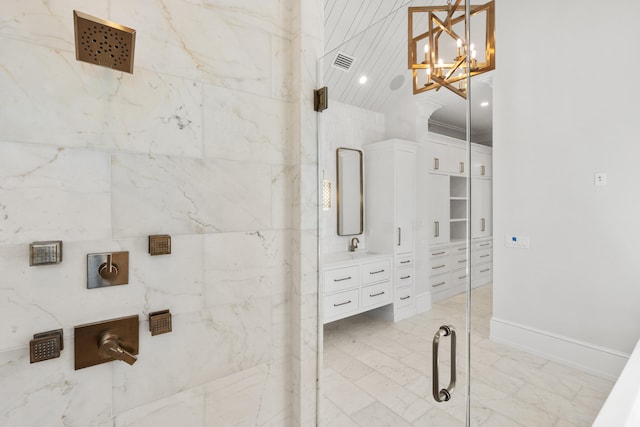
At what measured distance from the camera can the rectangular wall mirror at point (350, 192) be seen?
168cm

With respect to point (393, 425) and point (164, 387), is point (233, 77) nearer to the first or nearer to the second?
point (164, 387)

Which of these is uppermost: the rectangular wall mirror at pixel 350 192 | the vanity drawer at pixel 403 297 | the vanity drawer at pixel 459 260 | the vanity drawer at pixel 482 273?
the rectangular wall mirror at pixel 350 192

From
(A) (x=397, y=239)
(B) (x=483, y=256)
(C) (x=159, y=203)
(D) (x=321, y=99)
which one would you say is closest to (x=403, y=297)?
(A) (x=397, y=239)

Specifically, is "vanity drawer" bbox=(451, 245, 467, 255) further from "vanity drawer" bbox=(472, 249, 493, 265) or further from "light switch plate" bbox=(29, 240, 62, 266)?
"light switch plate" bbox=(29, 240, 62, 266)

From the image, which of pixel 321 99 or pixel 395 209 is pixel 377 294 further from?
pixel 321 99

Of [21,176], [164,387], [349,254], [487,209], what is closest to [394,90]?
[487,209]

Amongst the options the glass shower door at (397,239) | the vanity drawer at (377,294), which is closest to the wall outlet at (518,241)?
the glass shower door at (397,239)

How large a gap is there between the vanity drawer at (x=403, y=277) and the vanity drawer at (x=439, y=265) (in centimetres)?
10

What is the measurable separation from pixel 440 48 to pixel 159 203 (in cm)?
154

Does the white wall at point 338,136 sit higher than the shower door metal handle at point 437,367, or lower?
higher

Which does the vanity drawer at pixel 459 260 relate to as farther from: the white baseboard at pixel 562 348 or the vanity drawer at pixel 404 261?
the white baseboard at pixel 562 348

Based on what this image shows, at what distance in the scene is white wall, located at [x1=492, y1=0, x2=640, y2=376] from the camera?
2.39 metres

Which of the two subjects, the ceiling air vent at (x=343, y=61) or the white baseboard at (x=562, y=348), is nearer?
the ceiling air vent at (x=343, y=61)

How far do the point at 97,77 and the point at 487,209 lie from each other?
1.76m
